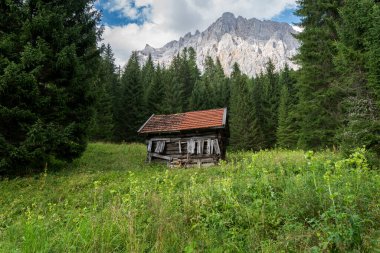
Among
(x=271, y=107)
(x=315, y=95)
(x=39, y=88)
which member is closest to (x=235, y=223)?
(x=39, y=88)

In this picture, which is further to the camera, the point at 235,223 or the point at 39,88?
the point at 39,88

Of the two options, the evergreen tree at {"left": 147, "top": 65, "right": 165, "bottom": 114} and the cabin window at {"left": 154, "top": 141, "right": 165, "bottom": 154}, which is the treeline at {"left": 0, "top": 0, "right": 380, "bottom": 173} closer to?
the cabin window at {"left": 154, "top": 141, "right": 165, "bottom": 154}

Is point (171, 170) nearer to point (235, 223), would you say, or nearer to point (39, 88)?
point (39, 88)

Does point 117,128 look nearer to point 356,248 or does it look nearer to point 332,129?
point 332,129

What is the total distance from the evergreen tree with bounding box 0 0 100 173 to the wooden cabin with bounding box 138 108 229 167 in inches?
248

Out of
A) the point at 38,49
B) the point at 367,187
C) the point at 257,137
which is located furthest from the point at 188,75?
the point at 367,187

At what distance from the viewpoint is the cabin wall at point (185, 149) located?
65.1ft

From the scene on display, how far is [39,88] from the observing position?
48.9ft

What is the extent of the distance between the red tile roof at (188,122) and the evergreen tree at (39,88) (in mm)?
6468

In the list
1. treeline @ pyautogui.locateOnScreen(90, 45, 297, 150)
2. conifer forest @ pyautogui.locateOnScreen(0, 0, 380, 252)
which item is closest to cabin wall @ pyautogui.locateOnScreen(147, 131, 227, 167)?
conifer forest @ pyautogui.locateOnScreen(0, 0, 380, 252)

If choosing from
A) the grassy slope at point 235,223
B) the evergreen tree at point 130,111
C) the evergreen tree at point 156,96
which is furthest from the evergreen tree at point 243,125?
the grassy slope at point 235,223

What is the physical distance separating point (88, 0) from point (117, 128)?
22652 millimetres

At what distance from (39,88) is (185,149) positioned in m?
10.3

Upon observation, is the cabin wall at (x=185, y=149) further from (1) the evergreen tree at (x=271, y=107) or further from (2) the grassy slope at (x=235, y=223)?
(1) the evergreen tree at (x=271, y=107)
